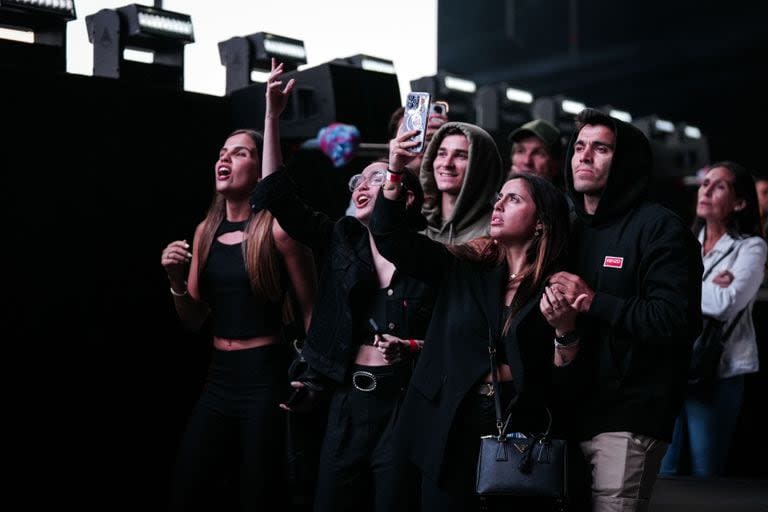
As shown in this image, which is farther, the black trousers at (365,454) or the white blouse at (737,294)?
the white blouse at (737,294)

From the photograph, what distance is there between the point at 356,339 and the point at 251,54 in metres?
2.24

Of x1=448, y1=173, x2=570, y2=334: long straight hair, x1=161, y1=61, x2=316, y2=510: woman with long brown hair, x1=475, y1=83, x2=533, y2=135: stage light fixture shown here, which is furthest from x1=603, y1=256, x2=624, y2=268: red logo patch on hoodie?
x1=475, y1=83, x2=533, y2=135: stage light fixture

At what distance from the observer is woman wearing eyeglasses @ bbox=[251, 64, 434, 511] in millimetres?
2998

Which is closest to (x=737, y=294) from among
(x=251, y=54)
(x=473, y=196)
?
(x=473, y=196)

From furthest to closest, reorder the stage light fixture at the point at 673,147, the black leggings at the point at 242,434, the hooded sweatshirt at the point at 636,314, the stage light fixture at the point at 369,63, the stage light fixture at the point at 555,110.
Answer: the stage light fixture at the point at 673,147
the stage light fixture at the point at 555,110
the stage light fixture at the point at 369,63
the black leggings at the point at 242,434
the hooded sweatshirt at the point at 636,314

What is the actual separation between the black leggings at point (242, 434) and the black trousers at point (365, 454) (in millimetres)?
366

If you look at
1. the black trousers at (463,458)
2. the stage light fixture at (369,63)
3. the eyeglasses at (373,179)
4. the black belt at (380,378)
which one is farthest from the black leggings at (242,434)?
the stage light fixture at (369,63)

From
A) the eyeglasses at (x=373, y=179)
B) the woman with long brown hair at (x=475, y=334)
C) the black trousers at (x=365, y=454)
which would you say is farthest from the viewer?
the eyeglasses at (x=373, y=179)

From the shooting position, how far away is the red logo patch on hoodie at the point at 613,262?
2.78 m

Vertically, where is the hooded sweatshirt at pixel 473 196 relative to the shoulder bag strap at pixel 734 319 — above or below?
above

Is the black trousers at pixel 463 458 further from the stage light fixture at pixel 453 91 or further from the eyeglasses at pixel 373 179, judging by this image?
the stage light fixture at pixel 453 91

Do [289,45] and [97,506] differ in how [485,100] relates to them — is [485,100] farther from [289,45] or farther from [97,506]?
[97,506]

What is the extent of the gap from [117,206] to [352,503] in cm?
175

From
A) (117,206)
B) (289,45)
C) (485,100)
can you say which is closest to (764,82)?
(485,100)
